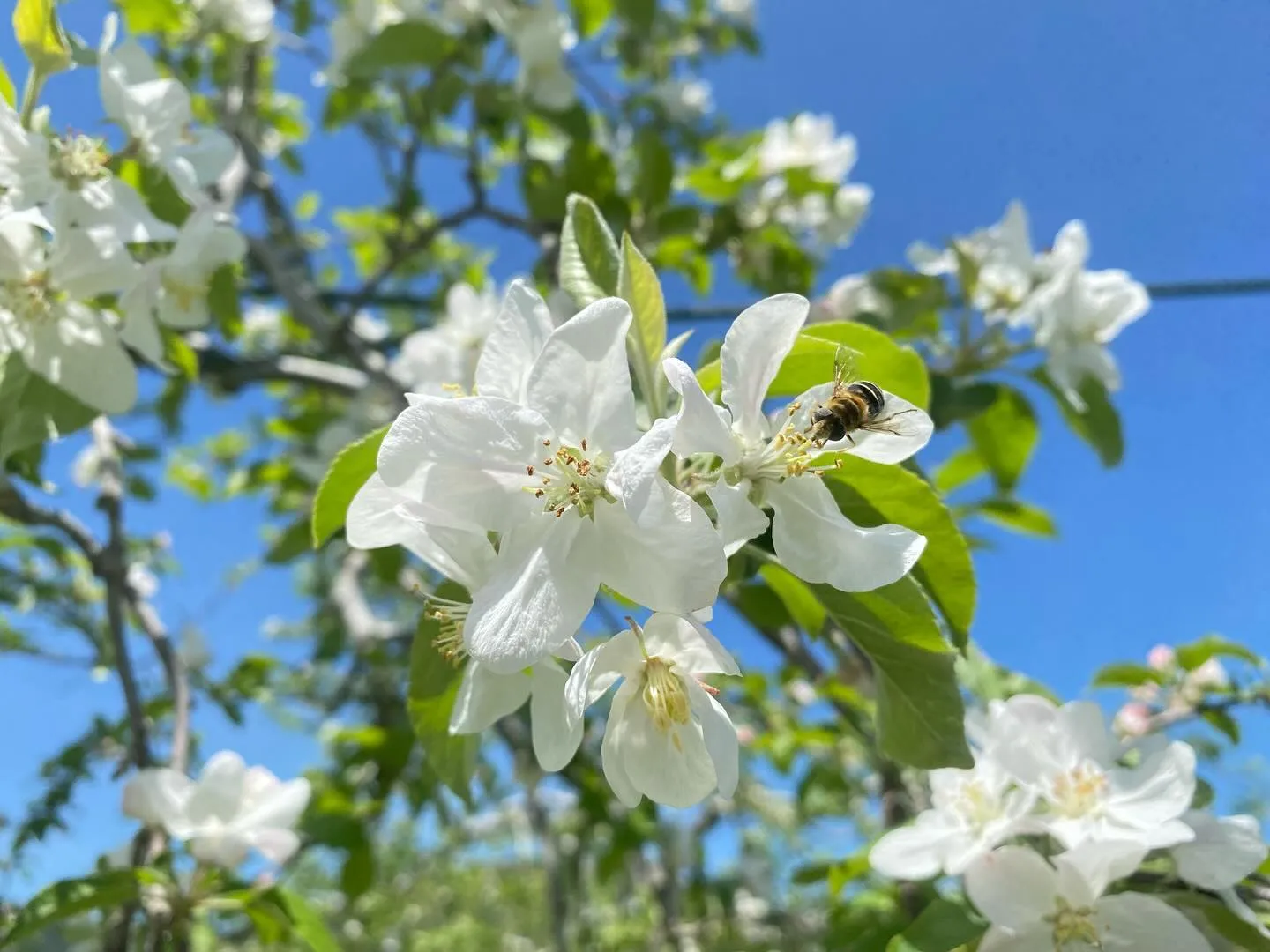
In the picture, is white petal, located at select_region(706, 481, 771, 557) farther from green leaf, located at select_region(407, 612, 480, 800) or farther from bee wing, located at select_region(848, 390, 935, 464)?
green leaf, located at select_region(407, 612, 480, 800)

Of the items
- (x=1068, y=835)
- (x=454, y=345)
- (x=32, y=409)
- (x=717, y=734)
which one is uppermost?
(x=454, y=345)

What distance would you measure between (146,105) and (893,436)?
4.22 ft

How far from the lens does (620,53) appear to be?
4.29m

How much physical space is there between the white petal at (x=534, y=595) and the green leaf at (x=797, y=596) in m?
0.27

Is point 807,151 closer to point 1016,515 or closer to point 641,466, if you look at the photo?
point 1016,515

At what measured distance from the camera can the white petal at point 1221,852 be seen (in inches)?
44.7

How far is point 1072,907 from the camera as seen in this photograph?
115cm

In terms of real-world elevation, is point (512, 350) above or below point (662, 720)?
above

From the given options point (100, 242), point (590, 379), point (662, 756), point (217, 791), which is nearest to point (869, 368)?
point (590, 379)

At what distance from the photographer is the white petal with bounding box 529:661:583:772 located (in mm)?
922

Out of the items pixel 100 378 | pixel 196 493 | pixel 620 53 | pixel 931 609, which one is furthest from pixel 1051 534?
pixel 196 493

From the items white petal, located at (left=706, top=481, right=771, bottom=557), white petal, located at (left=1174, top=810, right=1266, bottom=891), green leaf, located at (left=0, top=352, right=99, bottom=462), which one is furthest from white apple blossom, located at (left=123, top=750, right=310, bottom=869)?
white petal, located at (left=1174, top=810, right=1266, bottom=891)

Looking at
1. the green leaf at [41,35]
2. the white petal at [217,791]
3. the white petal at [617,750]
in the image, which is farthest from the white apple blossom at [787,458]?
the white petal at [217,791]

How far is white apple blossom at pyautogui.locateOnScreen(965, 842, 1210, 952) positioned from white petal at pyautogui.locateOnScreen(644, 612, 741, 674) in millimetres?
534
